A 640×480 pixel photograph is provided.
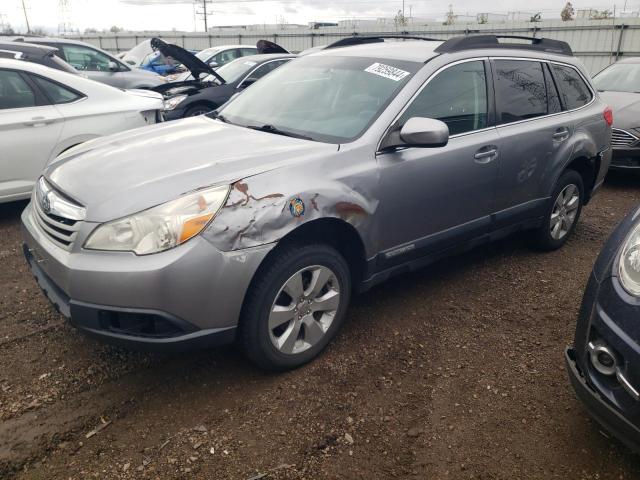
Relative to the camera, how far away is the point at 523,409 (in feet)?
8.83

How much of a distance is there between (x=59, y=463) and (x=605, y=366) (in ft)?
7.49

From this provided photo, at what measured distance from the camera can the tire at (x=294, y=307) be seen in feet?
8.64

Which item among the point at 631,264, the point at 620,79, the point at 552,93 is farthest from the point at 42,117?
the point at 620,79

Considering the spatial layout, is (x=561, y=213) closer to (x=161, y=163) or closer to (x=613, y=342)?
(x=613, y=342)

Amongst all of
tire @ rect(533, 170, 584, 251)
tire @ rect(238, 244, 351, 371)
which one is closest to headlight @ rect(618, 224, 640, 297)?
tire @ rect(238, 244, 351, 371)

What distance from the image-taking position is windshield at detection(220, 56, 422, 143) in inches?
127

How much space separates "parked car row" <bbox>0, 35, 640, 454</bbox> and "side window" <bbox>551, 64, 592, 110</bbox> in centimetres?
2

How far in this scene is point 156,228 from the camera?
2387mm

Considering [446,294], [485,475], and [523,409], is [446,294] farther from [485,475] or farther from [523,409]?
[485,475]

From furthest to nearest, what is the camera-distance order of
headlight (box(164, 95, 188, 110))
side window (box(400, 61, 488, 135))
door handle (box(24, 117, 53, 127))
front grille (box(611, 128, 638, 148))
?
headlight (box(164, 95, 188, 110))
front grille (box(611, 128, 638, 148))
door handle (box(24, 117, 53, 127))
side window (box(400, 61, 488, 135))

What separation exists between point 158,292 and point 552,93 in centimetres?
355

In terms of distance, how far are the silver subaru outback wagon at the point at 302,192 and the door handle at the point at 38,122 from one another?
85.8 inches

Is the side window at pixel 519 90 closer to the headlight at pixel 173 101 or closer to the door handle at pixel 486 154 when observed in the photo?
the door handle at pixel 486 154

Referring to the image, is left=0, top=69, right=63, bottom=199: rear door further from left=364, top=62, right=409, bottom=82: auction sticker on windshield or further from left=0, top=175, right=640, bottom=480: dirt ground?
left=364, top=62, right=409, bottom=82: auction sticker on windshield
